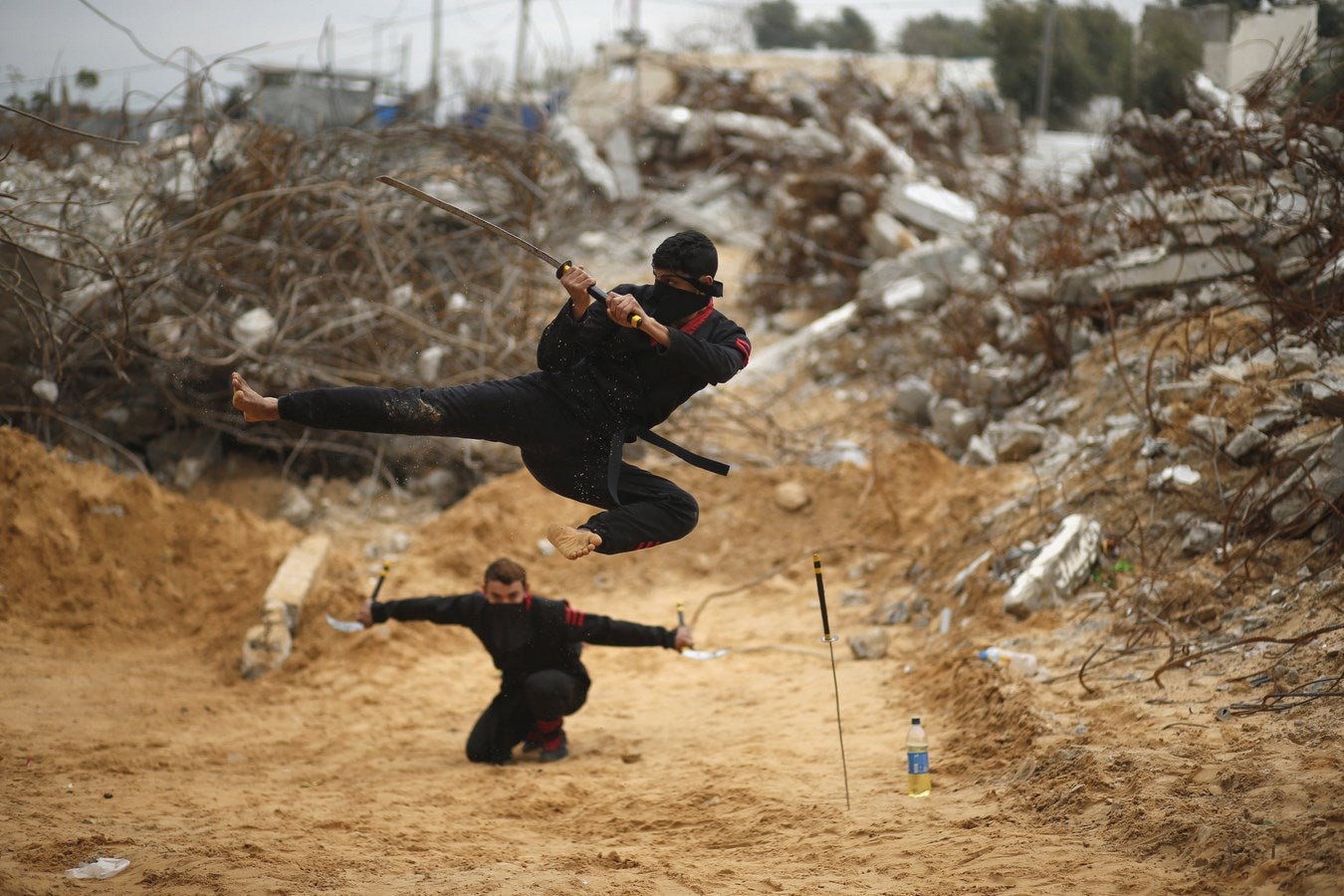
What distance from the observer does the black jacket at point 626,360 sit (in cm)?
516

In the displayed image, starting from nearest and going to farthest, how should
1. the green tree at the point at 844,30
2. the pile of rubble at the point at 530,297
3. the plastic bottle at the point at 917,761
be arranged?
the plastic bottle at the point at 917,761, the pile of rubble at the point at 530,297, the green tree at the point at 844,30

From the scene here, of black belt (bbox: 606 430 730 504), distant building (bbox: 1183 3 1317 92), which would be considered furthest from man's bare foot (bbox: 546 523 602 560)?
distant building (bbox: 1183 3 1317 92)

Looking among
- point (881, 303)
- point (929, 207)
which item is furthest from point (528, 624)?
point (929, 207)

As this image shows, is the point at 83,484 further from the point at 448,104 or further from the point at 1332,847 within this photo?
the point at 1332,847

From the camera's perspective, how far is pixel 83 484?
984cm

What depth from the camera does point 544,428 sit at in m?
5.16

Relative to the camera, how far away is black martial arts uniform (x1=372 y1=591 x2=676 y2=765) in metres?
7.20

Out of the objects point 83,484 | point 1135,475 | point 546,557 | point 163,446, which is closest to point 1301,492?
point 1135,475

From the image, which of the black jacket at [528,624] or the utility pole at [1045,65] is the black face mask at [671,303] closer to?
the black jacket at [528,624]

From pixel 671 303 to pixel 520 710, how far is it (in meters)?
3.28

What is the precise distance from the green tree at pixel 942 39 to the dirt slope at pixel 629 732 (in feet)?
85.8

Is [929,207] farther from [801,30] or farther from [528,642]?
[801,30]

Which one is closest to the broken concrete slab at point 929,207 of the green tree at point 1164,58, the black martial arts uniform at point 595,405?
the green tree at point 1164,58

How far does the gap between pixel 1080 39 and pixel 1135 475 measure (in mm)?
24899
